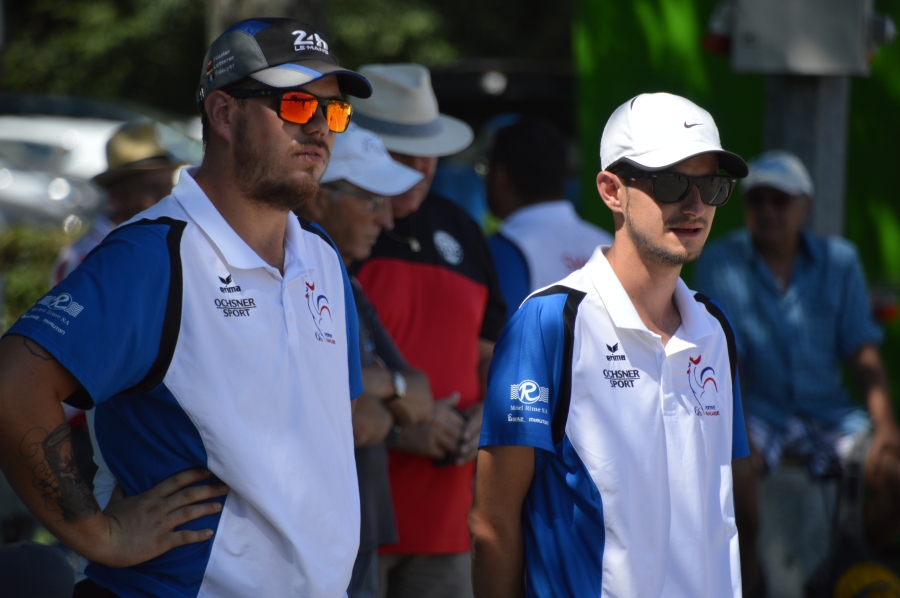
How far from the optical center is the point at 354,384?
2.75 m

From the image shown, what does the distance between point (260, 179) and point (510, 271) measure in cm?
206

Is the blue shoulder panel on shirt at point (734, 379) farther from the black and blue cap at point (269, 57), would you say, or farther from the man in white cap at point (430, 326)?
the black and blue cap at point (269, 57)

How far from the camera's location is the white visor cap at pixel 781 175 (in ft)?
16.3

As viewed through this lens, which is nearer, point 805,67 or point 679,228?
point 679,228

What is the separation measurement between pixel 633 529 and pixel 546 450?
28 centimetres

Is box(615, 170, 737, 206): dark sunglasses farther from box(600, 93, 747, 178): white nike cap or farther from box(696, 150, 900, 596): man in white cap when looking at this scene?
box(696, 150, 900, 596): man in white cap

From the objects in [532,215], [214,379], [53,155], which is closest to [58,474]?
[214,379]

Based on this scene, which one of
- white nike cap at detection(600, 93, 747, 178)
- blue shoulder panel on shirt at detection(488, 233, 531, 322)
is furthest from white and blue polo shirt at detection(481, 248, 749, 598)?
blue shoulder panel on shirt at detection(488, 233, 531, 322)

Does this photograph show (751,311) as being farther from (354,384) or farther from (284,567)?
(284,567)

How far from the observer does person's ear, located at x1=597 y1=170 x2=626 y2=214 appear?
266cm

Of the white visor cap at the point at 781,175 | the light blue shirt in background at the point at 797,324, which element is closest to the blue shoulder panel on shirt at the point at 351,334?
the light blue shirt in background at the point at 797,324

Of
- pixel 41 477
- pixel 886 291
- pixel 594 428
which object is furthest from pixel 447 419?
pixel 886 291

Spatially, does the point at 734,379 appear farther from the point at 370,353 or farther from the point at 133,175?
the point at 133,175

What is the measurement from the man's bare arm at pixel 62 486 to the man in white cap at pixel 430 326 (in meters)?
1.25
